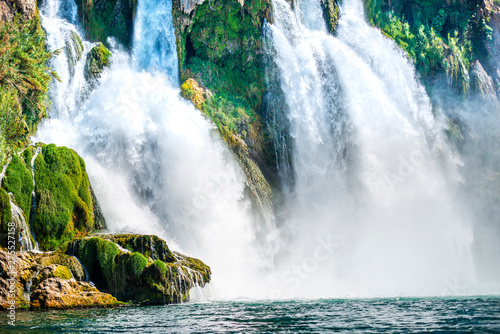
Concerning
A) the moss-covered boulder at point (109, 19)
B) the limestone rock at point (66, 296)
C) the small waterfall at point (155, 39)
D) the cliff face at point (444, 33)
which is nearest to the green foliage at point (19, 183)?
the limestone rock at point (66, 296)

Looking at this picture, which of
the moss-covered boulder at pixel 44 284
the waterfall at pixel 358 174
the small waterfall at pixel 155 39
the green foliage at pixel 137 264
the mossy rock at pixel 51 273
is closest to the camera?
the moss-covered boulder at pixel 44 284

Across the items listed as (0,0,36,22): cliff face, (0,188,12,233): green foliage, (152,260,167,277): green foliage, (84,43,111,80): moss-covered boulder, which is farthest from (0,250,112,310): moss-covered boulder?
(84,43,111,80): moss-covered boulder

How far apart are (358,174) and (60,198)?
16.8 m

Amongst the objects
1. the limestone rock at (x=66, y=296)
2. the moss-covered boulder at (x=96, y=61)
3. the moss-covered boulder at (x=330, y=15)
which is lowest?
the limestone rock at (x=66, y=296)

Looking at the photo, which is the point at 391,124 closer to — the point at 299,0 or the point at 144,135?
the point at 299,0

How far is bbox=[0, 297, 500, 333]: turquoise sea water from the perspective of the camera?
25.3ft

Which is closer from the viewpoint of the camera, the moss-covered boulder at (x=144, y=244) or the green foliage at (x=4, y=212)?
the green foliage at (x=4, y=212)

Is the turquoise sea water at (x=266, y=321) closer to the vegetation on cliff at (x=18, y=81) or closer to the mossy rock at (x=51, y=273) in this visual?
the mossy rock at (x=51, y=273)

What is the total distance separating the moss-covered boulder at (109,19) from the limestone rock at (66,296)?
62.5 feet

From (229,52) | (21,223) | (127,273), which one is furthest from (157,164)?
(229,52)

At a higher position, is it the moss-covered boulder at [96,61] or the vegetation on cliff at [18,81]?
the moss-covered boulder at [96,61]

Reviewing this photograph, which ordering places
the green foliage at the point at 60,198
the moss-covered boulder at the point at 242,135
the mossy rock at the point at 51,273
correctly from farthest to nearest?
the moss-covered boulder at the point at 242,135 → the green foliage at the point at 60,198 → the mossy rock at the point at 51,273

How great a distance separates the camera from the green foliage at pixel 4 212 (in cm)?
1361

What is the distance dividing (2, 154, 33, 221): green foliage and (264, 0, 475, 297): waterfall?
12691mm
